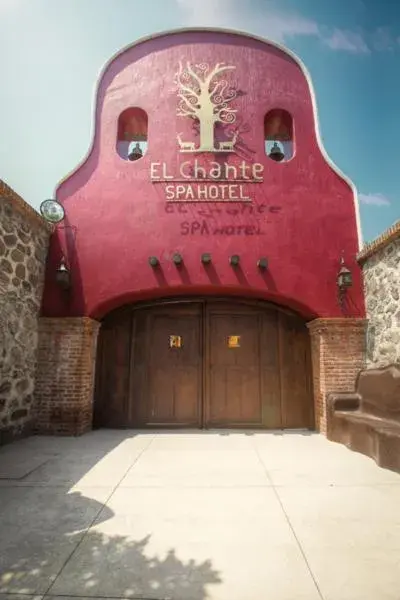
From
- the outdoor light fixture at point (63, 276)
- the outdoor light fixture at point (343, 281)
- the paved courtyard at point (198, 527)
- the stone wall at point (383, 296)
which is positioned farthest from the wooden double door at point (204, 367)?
the paved courtyard at point (198, 527)

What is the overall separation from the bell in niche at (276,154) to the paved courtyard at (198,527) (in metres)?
6.50

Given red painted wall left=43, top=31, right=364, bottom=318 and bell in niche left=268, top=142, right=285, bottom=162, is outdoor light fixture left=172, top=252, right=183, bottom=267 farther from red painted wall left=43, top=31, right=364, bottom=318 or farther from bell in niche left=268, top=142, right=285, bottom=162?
bell in niche left=268, top=142, right=285, bottom=162

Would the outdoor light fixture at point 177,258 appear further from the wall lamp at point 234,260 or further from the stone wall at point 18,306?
the stone wall at point 18,306

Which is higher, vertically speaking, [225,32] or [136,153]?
[225,32]

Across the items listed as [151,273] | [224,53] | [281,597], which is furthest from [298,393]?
[224,53]

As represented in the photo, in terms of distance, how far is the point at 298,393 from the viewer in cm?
734

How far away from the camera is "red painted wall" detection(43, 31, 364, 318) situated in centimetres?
684

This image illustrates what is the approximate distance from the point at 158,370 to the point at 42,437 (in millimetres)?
2587

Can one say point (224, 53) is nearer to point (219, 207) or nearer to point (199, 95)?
point (199, 95)

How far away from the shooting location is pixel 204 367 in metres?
7.46

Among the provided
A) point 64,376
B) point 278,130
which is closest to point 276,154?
point 278,130

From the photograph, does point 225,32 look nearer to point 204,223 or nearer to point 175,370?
A: point 204,223

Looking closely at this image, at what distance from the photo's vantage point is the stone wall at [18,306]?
18.6 feet

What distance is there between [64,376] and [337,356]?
214 inches
